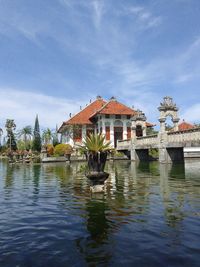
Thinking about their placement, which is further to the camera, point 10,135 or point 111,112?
point 10,135

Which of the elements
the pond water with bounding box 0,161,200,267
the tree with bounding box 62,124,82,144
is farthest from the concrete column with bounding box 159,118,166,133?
the tree with bounding box 62,124,82,144

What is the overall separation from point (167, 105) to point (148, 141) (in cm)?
586

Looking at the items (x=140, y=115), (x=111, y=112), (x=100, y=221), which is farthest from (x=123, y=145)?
(x=100, y=221)

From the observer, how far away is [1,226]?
7.67 m

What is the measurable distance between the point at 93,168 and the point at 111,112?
44.4 meters

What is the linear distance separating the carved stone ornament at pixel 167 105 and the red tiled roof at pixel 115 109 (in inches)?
873

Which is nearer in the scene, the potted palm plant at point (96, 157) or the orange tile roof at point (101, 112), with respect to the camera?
the potted palm plant at point (96, 157)

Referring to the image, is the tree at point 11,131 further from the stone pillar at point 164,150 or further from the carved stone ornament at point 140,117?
the stone pillar at point 164,150

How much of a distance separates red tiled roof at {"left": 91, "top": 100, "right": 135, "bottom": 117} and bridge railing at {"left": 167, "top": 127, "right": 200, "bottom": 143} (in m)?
25.5

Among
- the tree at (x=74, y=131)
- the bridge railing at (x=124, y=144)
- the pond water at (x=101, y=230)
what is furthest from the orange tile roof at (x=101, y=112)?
the pond water at (x=101, y=230)

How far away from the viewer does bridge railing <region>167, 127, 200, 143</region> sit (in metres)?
26.8

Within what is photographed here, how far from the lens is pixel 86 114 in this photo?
203 feet

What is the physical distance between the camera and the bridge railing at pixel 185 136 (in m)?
26.8

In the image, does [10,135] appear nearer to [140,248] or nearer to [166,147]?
[166,147]
